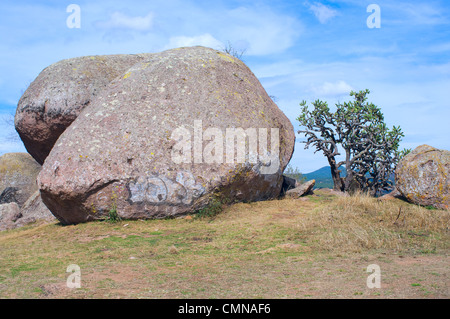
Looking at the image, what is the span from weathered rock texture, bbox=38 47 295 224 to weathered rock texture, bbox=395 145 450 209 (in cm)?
375

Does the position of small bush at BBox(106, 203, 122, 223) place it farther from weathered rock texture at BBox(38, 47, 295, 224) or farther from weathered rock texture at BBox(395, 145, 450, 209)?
weathered rock texture at BBox(395, 145, 450, 209)

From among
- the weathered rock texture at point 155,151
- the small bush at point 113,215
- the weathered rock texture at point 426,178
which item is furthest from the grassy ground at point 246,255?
the weathered rock texture at point 426,178

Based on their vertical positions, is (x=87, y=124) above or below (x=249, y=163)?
above

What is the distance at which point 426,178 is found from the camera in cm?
1189

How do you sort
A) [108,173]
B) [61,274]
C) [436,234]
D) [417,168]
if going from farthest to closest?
[417,168] → [108,173] → [436,234] → [61,274]

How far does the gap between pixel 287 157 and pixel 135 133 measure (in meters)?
4.74

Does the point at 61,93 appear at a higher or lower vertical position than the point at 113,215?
higher

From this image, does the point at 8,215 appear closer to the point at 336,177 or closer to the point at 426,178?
the point at 336,177

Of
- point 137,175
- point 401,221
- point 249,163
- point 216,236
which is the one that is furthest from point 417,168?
point 137,175

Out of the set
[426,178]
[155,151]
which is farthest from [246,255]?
[426,178]

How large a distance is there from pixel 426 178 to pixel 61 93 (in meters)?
11.8

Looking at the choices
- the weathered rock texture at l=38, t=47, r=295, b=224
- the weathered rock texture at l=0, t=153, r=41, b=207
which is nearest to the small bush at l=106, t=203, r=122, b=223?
the weathered rock texture at l=38, t=47, r=295, b=224
